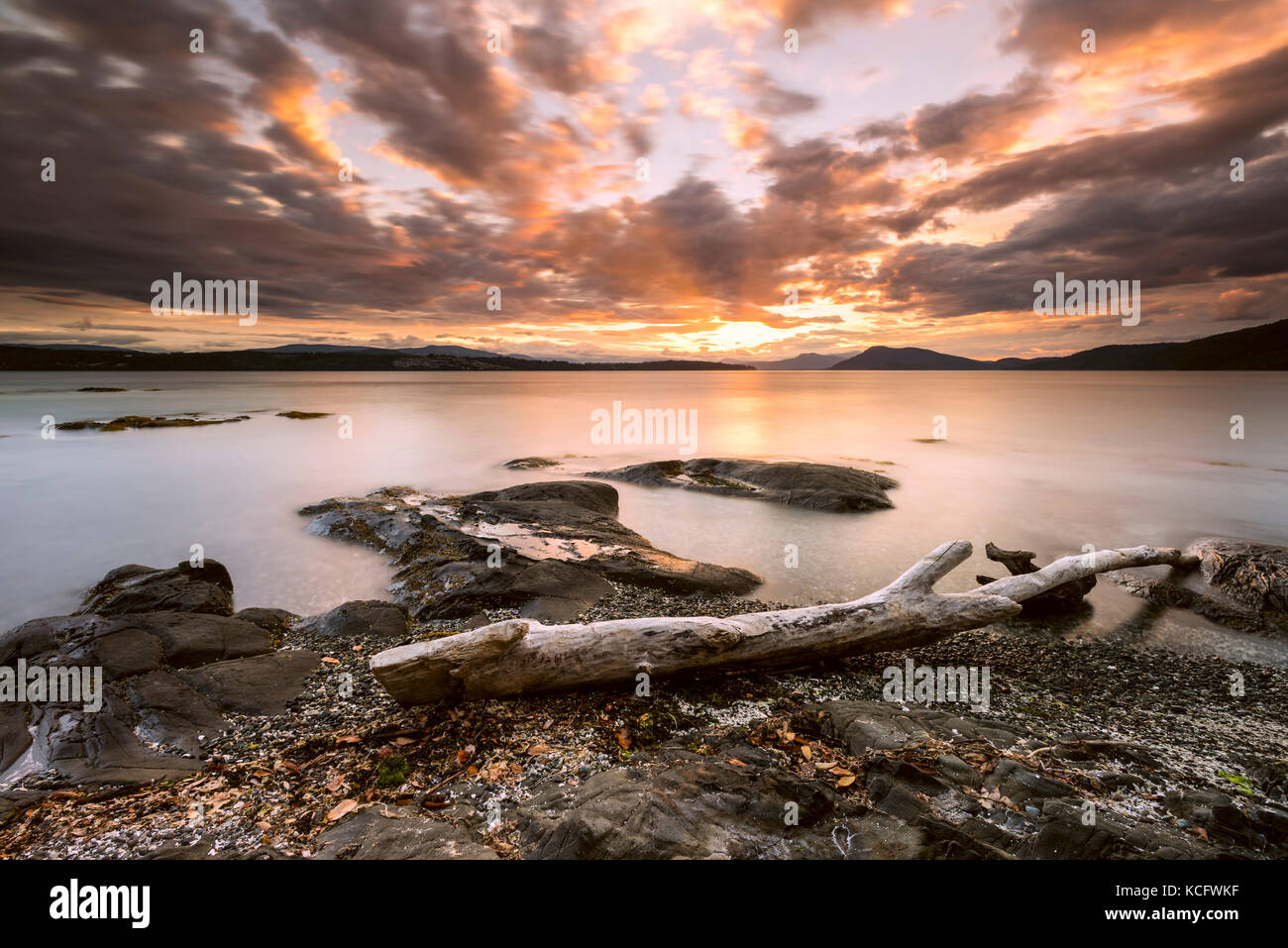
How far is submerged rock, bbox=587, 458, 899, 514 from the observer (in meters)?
13.9

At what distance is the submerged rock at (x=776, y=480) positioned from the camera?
1385 centimetres

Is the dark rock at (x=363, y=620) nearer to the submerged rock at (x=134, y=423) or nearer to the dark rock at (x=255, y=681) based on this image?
the dark rock at (x=255, y=681)

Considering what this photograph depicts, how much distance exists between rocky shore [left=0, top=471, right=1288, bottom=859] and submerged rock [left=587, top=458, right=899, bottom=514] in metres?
6.80

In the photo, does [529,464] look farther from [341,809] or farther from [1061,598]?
[341,809]

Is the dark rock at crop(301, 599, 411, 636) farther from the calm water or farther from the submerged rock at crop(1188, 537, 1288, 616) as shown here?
the submerged rock at crop(1188, 537, 1288, 616)

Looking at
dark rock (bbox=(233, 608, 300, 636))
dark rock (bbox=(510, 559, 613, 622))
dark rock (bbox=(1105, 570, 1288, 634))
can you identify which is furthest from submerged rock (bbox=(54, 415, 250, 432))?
dark rock (bbox=(1105, 570, 1288, 634))

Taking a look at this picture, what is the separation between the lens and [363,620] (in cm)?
685

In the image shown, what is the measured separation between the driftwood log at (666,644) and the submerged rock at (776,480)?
6995 millimetres

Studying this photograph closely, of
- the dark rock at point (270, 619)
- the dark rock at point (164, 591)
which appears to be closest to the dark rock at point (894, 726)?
the dark rock at point (270, 619)

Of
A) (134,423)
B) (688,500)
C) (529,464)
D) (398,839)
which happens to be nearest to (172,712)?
(398,839)

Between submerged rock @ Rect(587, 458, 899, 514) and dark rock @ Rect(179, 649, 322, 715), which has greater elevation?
submerged rock @ Rect(587, 458, 899, 514)
